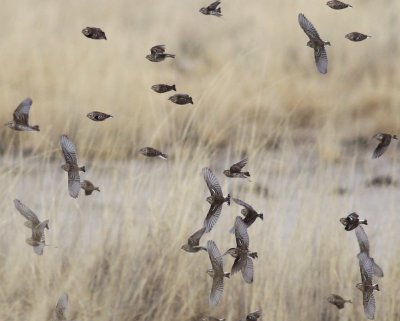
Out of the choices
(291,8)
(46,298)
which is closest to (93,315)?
(46,298)

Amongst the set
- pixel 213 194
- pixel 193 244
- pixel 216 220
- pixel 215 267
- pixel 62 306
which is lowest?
pixel 62 306

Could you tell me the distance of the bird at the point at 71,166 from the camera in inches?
197

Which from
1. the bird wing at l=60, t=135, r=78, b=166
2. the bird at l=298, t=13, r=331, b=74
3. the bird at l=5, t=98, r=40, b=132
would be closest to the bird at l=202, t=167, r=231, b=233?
the bird wing at l=60, t=135, r=78, b=166

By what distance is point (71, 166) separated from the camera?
5.07 meters

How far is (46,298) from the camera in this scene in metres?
5.64

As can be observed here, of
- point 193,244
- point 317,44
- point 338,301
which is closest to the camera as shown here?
point 317,44

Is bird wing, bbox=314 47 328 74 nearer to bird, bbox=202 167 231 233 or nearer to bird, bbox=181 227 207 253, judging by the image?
bird, bbox=202 167 231 233

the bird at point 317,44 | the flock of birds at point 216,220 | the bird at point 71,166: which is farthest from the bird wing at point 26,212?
the bird at point 317,44

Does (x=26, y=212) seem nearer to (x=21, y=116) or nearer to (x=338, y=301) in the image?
(x=21, y=116)

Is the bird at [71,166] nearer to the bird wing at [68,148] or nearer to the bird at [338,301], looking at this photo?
the bird wing at [68,148]

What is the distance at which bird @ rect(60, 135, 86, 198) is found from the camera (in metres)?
5.02

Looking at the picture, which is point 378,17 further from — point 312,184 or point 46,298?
point 46,298

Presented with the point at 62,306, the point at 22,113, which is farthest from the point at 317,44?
the point at 62,306

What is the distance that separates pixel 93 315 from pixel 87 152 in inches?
49.4
